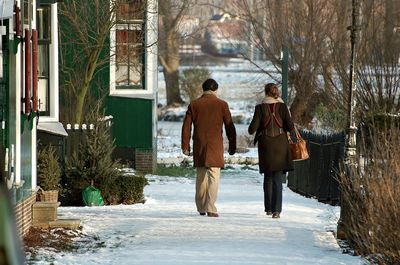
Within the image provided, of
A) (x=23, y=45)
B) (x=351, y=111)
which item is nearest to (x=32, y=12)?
(x=23, y=45)

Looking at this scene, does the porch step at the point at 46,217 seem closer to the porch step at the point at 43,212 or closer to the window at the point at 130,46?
the porch step at the point at 43,212

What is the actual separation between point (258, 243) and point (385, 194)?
205 centimetres

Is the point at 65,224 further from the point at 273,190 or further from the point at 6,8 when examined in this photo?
the point at 6,8

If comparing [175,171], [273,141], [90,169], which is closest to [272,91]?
[273,141]

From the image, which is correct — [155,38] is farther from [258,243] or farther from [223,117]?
[258,243]

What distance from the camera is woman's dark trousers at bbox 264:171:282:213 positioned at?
1194cm

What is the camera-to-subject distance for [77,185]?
571 inches

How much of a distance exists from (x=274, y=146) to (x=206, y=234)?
7.29 ft

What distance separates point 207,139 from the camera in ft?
39.6

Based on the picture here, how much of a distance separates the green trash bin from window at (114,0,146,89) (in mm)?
7192

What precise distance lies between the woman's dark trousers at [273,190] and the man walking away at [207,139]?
61 cm

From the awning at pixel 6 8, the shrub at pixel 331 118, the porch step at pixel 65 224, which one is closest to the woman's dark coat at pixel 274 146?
the porch step at pixel 65 224

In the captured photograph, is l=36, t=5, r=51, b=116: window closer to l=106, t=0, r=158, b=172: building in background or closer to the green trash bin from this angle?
the green trash bin

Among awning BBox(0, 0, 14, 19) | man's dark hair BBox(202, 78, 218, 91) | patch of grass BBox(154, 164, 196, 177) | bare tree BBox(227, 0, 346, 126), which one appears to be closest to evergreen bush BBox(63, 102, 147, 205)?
man's dark hair BBox(202, 78, 218, 91)
